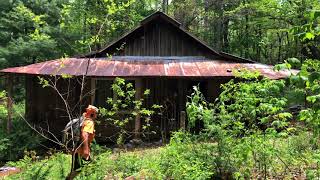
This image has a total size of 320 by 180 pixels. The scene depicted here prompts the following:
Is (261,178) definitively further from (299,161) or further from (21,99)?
(21,99)

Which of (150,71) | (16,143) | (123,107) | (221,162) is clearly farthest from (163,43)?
(221,162)

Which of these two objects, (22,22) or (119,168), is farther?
(22,22)

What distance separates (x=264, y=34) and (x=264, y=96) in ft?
88.8

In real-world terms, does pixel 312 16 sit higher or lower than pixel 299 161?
higher

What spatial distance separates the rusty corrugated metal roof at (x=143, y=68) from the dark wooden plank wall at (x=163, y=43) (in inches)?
11.3

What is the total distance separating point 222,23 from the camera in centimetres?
2961

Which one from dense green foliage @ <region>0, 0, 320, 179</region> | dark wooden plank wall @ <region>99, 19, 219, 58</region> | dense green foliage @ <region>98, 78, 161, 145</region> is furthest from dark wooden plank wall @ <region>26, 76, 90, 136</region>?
dark wooden plank wall @ <region>99, 19, 219, 58</region>

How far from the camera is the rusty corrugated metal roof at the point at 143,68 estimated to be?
534 inches

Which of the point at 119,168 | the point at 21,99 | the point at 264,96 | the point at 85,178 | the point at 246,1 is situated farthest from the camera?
the point at 246,1

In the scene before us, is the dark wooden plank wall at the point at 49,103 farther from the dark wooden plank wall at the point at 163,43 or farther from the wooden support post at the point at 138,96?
the dark wooden plank wall at the point at 163,43

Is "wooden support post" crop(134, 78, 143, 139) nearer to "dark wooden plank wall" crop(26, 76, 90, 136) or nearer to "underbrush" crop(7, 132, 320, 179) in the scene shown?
"dark wooden plank wall" crop(26, 76, 90, 136)

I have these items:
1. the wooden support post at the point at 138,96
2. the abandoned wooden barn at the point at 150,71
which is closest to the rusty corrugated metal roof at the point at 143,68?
the abandoned wooden barn at the point at 150,71

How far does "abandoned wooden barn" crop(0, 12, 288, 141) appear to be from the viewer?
13.9 m

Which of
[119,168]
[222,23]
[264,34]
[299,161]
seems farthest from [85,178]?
→ [264,34]
